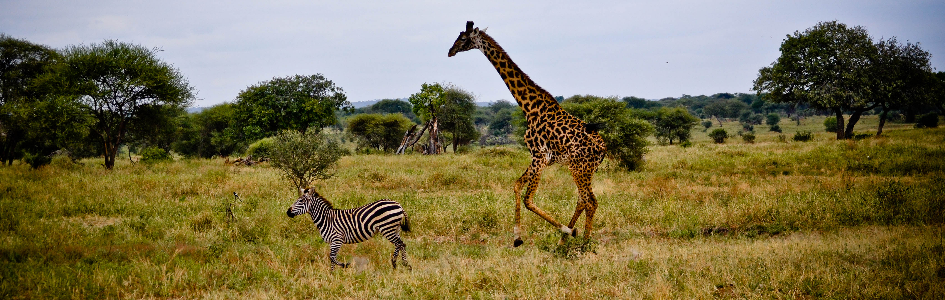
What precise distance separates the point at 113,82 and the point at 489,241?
82.5 feet

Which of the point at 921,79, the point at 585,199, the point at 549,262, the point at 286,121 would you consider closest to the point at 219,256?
the point at 549,262

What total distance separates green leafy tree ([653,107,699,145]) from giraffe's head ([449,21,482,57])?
1908 inches

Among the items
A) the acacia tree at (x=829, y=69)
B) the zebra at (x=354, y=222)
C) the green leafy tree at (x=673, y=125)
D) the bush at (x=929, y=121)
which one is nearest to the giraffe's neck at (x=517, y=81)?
the zebra at (x=354, y=222)

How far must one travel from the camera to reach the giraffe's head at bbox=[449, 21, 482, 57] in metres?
9.92

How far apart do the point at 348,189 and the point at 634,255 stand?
463 inches

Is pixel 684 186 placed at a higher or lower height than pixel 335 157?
lower

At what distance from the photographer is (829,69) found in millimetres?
39594

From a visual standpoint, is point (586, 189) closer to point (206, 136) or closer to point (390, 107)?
point (206, 136)

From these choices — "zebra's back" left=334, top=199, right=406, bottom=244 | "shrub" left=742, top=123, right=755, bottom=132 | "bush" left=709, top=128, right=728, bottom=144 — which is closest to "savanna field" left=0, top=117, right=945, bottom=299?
"zebra's back" left=334, top=199, right=406, bottom=244

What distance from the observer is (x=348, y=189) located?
1883 centimetres

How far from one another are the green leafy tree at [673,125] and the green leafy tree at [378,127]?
2648 cm

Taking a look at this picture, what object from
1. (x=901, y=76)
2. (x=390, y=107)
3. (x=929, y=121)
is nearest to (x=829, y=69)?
(x=901, y=76)

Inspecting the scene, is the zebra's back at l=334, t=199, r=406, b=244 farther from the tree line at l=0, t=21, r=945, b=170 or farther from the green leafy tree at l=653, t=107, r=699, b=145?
the green leafy tree at l=653, t=107, r=699, b=145

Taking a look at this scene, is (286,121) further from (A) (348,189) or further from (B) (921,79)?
(B) (921,79)
